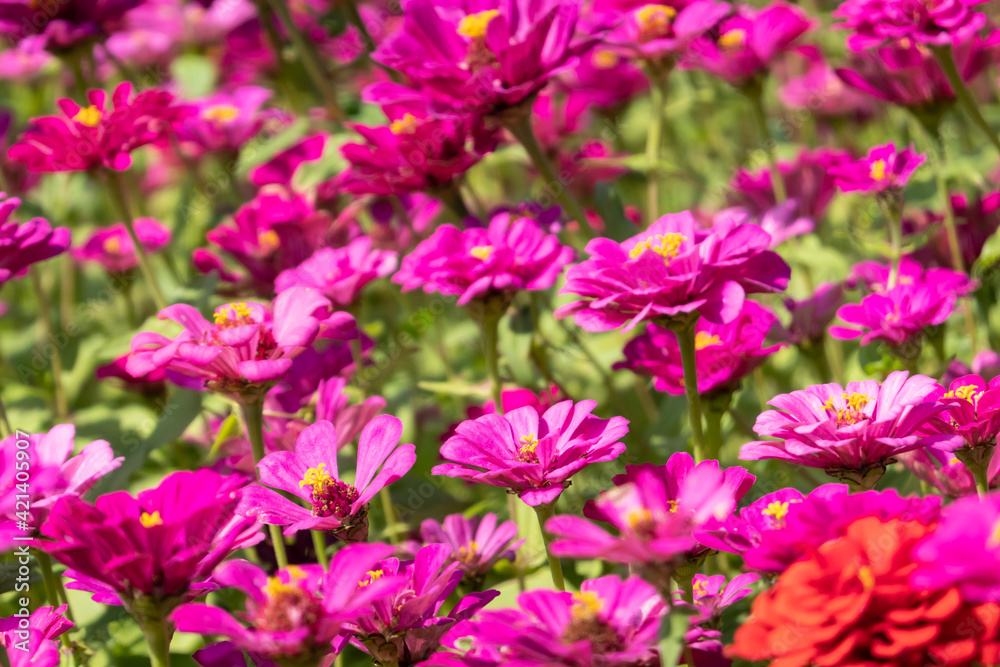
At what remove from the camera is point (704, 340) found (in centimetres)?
147

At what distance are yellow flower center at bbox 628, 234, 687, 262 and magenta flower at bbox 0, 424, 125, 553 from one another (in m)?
0.63

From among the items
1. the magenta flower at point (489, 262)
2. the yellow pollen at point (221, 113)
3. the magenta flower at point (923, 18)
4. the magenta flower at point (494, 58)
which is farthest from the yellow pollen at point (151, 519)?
the yellow pollen at point (221, 113)

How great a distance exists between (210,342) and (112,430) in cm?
65

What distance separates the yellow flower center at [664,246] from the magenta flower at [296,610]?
47 cm

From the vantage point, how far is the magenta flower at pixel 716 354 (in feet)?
4.45

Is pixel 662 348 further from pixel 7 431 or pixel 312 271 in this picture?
pixel 7 431

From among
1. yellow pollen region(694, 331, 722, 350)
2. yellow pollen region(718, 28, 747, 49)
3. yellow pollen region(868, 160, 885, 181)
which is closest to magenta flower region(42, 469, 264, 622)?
yellow pollen region(694, 331, 722, 350)

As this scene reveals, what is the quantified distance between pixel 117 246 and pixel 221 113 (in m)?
0.35

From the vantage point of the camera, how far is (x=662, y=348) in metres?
1.40

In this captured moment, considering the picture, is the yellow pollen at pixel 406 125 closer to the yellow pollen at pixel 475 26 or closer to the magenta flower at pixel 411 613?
the yellow pollen at pixel 475 26

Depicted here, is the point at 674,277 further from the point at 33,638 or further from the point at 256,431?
the point at 33,638

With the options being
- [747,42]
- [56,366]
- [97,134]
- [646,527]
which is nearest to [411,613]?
[646,527]

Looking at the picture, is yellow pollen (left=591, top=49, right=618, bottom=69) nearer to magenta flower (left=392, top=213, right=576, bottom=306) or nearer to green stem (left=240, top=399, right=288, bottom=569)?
magenta flower (left=392, top=213, right=576, bottom=306)

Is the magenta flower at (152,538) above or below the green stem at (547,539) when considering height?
above
